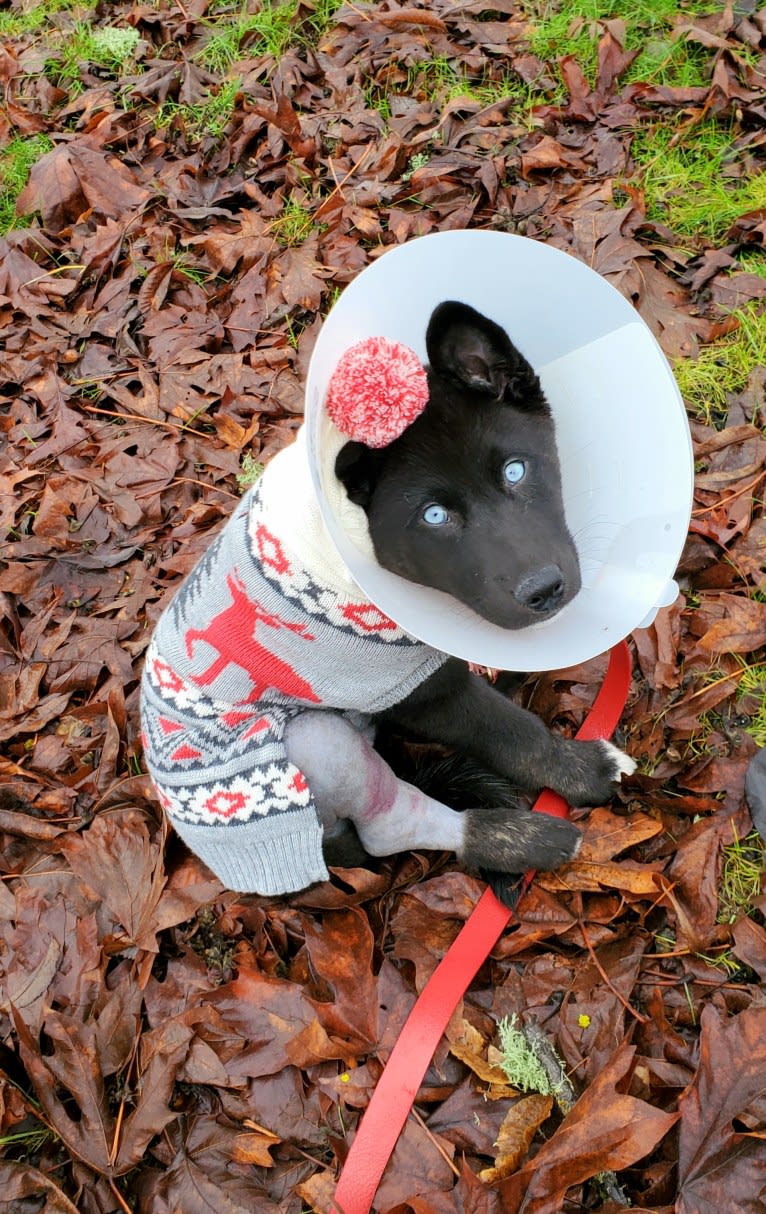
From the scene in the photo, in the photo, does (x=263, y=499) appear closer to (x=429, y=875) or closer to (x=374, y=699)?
(x=374, y=699)

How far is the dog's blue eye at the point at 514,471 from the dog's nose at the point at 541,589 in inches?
10.7

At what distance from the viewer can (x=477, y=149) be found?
4445 mm

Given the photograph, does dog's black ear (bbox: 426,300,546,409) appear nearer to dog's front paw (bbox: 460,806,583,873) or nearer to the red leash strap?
the red leash strap

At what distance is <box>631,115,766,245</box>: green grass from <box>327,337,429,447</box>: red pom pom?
2.55m

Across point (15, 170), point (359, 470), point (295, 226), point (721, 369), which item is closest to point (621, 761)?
point (359, 470)

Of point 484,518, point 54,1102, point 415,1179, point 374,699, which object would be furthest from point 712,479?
point 54,1102

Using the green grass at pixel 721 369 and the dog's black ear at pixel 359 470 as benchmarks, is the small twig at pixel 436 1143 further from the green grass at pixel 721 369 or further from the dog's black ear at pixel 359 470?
the green grass at pixel 721 369

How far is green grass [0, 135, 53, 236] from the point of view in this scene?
5332mm

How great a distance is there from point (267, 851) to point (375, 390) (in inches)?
52.2

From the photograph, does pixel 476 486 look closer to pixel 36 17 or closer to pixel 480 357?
pixel 480 357

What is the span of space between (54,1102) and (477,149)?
4471mm

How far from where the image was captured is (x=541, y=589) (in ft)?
7.24

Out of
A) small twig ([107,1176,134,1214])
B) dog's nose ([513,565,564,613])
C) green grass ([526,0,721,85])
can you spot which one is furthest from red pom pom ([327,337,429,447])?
green grass ([526,0,721,85])

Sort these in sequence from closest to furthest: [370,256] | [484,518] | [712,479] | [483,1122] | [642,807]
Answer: [484,518] → [483,1122] → [642,807] → [712,479] → [370,256]
